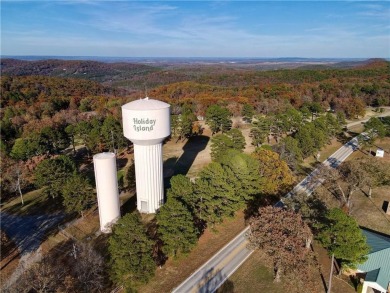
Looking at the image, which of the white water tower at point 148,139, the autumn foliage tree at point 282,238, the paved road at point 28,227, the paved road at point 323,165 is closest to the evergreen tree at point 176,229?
the autumn foliage tree at point 282,238

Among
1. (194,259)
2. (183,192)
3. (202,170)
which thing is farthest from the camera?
(202,170)

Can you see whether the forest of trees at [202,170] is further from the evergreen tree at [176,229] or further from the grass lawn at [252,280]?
the grass lawn at [252,280]

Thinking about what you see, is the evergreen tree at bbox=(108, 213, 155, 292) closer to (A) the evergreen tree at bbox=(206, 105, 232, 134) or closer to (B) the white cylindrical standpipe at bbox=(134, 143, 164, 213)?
(B) the white cylindrical standpipe at bbox=(134, 143, 164, 213)

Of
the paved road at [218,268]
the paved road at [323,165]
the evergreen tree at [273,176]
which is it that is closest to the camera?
the paved road at [218,268]

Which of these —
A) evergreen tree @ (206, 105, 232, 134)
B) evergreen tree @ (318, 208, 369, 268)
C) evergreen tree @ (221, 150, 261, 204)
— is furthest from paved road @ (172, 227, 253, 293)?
evergreen tree @ (206, 105, 232, 134)

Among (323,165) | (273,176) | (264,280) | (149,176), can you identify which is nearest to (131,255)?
(264,280)

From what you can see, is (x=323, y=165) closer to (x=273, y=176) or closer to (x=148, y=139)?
(x=273, y=176)

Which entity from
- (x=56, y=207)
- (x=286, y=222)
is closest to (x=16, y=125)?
(x=56, y=207)
